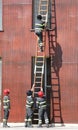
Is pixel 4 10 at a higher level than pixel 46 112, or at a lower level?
higher

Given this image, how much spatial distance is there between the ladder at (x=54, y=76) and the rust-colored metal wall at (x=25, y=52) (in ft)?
0.62

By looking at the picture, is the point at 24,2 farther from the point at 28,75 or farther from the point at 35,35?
the point at 28,75

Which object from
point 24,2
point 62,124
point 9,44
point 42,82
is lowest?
point 62,124

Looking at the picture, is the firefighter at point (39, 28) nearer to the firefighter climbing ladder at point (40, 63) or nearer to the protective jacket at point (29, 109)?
the firefighter climbing ladder at point (40, 63)

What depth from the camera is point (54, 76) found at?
29.0m

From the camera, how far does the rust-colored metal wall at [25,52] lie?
28953 millimetres

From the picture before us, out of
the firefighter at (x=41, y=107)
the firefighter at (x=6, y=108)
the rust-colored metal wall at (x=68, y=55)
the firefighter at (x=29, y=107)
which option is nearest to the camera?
the firefighter at (x=41, y=107)

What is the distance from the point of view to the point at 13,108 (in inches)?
1145

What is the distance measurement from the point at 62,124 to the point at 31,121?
1.54 metres

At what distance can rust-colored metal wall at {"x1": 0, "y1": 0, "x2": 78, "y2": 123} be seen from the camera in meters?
29.0

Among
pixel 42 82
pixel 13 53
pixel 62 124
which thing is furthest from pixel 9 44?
pixel 62 124

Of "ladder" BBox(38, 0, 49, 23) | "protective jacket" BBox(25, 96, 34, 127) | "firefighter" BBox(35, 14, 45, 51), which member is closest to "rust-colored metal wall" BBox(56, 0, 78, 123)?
"ladder" BBox(38, 0, 49, 23)

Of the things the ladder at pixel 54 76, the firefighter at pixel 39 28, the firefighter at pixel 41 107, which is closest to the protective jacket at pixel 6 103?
the firefighter at pixel 41 107

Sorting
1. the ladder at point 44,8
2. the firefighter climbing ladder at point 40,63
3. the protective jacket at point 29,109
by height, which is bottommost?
the protective jacket at point 29,109
